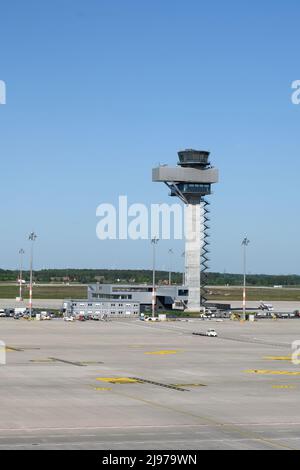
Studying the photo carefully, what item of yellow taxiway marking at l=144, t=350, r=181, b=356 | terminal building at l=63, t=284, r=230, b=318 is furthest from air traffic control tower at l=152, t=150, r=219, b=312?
yellow taxiway marking at l=144, t=350, r=181, b=356

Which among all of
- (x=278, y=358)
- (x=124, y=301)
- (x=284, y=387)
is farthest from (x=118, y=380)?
(x=124, y=301)

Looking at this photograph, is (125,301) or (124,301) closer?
(124,301)

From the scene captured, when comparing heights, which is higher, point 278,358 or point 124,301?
point 124,301

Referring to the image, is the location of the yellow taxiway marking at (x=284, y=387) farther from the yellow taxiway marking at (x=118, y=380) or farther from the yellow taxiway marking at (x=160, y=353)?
the yellow taxiway marking at (x=160, y=353)

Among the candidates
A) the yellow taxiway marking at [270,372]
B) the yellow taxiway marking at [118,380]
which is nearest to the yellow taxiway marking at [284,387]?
the yellow taxiway marking at [270,372]

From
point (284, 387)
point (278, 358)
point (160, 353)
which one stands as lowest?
point (284, 387)

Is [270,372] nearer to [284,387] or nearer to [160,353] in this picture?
[284,387]

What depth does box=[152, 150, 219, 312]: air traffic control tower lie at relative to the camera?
551 ft

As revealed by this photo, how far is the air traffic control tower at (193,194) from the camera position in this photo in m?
168

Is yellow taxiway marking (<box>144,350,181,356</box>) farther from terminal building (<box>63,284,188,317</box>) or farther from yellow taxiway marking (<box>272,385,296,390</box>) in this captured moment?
terminal building (<box>63,284,188,317</box>)

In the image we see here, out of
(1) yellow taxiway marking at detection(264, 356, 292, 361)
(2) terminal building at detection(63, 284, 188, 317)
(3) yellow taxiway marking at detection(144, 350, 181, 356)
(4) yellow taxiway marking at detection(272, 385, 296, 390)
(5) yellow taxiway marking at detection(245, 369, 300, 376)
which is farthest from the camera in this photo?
(2) terminal building at detection(63, 284, 188, 317)

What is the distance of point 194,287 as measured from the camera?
172 metres

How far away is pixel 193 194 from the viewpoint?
168625mm

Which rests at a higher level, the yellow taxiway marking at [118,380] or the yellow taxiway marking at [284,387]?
the yellow taxiway marking at [118,380]
